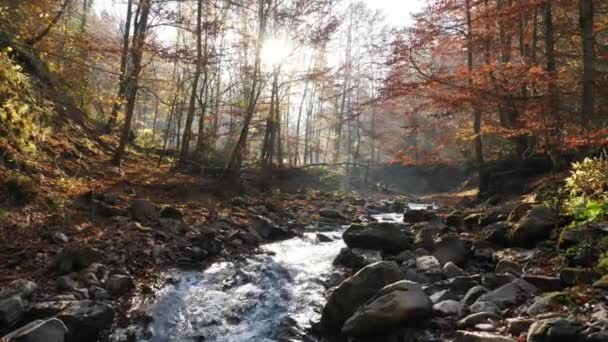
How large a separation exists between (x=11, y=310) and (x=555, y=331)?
5.44 meters

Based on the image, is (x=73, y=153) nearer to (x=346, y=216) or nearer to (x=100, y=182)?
(x=100, y=182)

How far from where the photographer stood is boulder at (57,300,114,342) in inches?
185

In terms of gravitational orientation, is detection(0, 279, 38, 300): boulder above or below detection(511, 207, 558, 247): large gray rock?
below

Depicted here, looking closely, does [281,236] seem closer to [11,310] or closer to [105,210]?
[105,210]

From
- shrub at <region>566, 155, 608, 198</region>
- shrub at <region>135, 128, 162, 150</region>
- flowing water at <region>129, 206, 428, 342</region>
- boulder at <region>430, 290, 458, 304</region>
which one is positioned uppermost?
shrub at <region>135, 128, 162, 150</region>

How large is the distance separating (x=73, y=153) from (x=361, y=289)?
902 centimetres

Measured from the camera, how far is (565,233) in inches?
231

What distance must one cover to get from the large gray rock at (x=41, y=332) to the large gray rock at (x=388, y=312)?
3.05 metres

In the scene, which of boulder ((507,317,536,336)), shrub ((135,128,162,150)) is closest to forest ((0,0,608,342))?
boulder ((507,317,536,336))

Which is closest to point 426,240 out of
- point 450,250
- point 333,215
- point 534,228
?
point 450,250

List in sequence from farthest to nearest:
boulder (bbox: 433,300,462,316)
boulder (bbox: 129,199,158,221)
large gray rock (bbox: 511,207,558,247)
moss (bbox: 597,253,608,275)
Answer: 1. boulder (bbox: 129,199,158,221)
2. large gray rock (bbox: 511,207,558,247)
3. boulder (bbox: 433,300,462,316)
4. moss (bbox: 597,253,608,275)

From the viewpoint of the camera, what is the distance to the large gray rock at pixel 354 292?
534cm

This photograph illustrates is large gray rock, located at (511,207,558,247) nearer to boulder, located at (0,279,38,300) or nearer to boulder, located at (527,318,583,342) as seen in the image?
boulder, located at (527,318,583,342)

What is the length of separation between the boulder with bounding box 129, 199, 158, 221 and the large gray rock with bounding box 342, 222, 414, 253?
13.5 ft
